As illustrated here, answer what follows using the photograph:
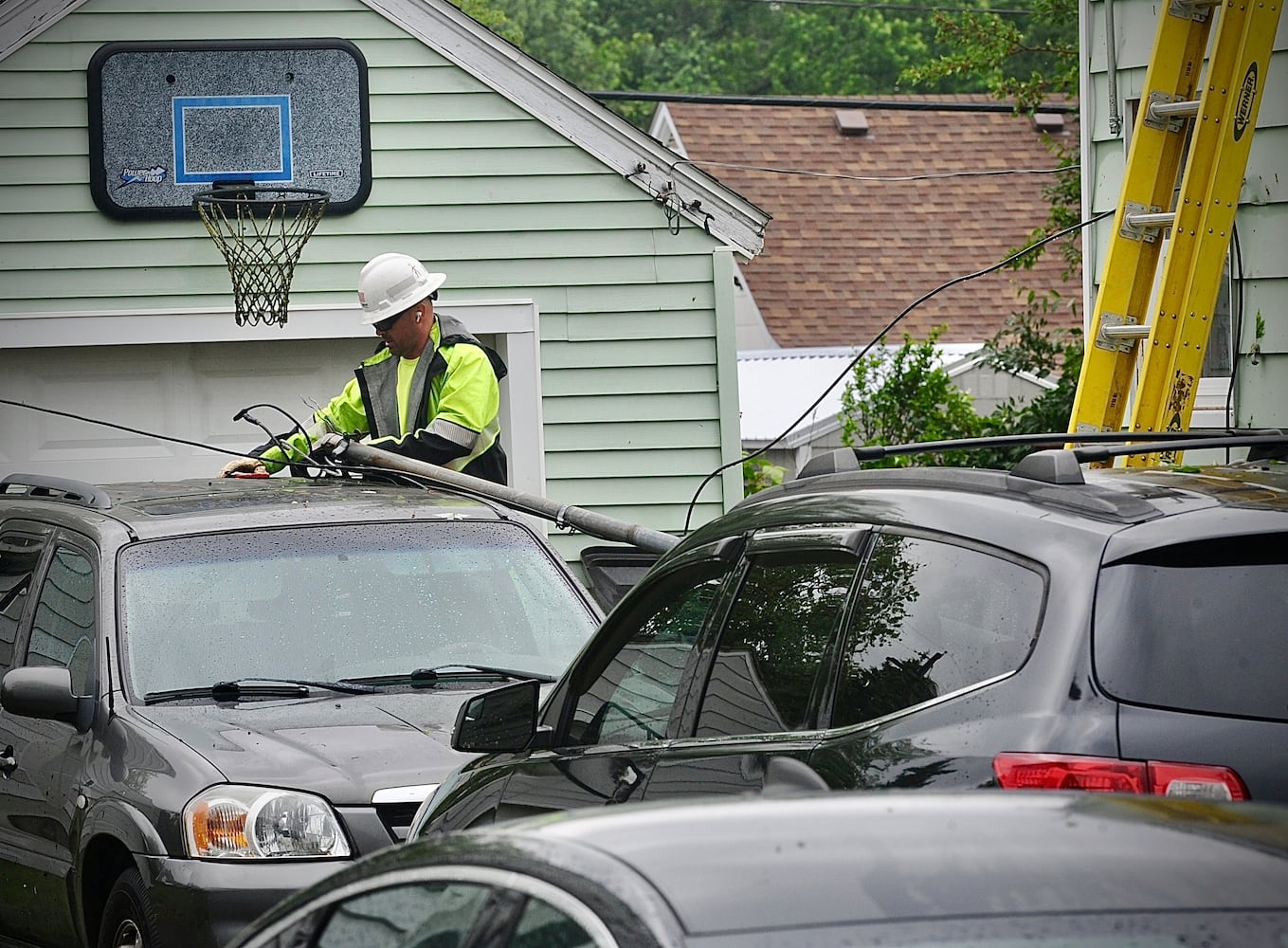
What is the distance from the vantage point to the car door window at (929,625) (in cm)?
291

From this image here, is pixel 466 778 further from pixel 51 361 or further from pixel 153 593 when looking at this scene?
pixel 51 361

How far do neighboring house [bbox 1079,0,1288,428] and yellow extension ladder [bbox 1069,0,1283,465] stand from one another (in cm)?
73

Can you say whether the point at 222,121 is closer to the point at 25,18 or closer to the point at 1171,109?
the point at 25,18

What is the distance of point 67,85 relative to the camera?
10102 millimetres

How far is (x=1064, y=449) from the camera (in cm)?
346

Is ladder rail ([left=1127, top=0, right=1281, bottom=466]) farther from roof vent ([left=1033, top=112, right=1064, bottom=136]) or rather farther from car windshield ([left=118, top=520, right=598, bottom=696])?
roof vent ([left=1033, top=112, right=1064, bottom=136])

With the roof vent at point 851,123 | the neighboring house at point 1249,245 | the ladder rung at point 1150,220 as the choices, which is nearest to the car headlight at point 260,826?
the ladder rung at point 1150,220

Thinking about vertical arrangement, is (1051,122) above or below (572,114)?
above

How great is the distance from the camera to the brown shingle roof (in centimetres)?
2391

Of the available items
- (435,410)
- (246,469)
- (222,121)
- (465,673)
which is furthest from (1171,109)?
(222,121)

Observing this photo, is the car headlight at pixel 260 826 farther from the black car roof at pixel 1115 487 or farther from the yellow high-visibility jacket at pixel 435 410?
the yellow high-visibility jacket at pixel 435 410

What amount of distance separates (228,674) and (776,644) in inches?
101

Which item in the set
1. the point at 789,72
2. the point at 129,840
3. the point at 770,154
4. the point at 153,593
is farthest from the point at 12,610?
the point at 789,72

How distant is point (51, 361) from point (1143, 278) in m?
6.34
